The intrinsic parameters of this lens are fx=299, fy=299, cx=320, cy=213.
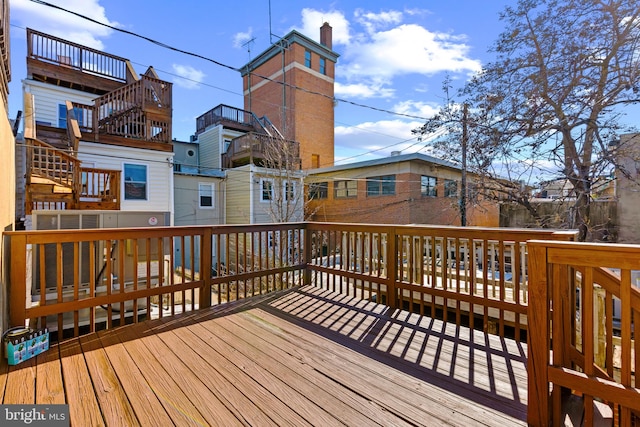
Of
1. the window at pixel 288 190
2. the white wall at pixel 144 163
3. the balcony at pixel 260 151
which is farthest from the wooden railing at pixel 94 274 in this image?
the balcony at pixel 260 151

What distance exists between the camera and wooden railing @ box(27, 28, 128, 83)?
884cm

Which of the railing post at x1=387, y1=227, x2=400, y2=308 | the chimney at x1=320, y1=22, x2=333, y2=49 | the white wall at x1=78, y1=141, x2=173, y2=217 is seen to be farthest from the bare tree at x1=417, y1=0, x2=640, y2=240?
the chimney at x1=320, y1=22, x2=333, y2=49

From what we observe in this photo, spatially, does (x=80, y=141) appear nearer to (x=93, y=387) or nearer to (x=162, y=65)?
(x=162, y=65)

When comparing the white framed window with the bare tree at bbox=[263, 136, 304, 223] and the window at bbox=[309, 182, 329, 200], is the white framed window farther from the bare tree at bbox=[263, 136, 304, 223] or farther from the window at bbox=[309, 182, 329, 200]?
the window at bbox=[309, 182, 329, 200]

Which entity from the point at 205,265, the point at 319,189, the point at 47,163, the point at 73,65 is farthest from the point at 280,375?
the point at 319,189

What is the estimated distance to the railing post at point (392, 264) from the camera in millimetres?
3326

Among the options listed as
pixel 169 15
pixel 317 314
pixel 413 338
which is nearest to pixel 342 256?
pixel 317 314

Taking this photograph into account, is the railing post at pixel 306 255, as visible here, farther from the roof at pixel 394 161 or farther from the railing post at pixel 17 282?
the roof at pixel 394 161

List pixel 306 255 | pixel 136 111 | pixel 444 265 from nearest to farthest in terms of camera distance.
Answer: pixel 444 265 → pixel 306 255 → pixel 136 111

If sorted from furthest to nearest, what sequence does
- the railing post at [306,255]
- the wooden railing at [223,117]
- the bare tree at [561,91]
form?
the wooden railing at [223,117] → the bare tree at [561,91] → the railing post at [306,255]

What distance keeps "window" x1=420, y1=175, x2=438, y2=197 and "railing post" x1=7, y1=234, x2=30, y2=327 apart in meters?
12.3

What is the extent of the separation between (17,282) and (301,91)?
17.3 metres

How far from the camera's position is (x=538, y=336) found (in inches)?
57.2

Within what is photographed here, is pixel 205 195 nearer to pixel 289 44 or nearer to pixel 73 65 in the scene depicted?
pixel 73 65
